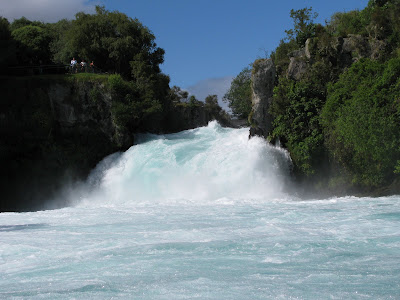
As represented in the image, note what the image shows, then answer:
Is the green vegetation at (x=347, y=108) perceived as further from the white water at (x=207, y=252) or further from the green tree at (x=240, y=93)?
the green tree at (x=240, y=93)

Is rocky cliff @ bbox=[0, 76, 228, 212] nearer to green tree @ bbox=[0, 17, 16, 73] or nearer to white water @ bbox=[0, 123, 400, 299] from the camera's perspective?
green tree @ bbox=[0, 17, 16, 73]

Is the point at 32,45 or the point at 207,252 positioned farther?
the point at 32,45

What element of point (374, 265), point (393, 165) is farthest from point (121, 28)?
point (374, 265)

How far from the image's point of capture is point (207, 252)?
31.4 feet

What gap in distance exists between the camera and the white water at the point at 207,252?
290 inches

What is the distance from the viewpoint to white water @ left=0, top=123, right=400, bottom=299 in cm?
736

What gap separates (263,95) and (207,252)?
50.8 ft

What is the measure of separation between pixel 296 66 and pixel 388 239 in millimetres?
15335

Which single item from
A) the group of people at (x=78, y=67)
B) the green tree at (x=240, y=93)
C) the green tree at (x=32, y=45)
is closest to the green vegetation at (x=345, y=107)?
the group of people at (x=78, y=67)

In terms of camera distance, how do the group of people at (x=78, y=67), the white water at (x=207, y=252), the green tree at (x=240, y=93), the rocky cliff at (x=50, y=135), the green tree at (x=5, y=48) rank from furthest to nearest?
the green tree at (x=240, y=93) < the group of people at (x=78, y=67) < the green tree at (x=5, y=48) < the rocky cliff at (x=50, y=135) < the white water at (x=207, y=252)

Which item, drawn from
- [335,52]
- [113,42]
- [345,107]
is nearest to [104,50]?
[113,42]

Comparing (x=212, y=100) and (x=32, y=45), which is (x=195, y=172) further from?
(x=212, y=100)

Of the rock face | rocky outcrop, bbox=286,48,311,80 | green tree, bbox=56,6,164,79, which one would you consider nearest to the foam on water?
the rock face

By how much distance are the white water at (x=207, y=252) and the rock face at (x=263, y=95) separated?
271 inches
